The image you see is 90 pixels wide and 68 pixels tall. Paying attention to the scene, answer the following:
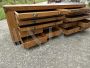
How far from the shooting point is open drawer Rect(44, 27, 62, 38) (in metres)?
2.45

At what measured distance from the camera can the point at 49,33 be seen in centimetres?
244

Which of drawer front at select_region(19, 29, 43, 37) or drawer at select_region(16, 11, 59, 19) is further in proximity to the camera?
drawer front at select_region(19, 29, 43, 37)

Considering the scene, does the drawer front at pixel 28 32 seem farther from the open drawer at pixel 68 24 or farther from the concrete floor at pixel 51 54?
the open drawer at pixel 68 24

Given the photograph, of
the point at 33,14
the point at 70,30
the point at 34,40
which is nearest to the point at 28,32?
the point at 34,40

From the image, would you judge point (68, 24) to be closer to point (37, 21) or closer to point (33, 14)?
point (37, 21)

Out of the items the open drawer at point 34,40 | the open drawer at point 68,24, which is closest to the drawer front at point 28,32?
the open drawer at point 34,40

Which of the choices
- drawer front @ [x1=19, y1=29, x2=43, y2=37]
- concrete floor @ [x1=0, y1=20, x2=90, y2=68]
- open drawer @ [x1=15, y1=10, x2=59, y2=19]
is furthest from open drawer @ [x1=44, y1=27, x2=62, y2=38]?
open drawer @ [x1=15, y1=10, x2=59, y2=19]

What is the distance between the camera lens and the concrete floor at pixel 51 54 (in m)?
1.81

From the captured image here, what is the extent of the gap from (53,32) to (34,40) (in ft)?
1.62

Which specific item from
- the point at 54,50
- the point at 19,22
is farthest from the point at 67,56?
the point at 19,22

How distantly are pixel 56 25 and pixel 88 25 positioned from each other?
788 millimetres

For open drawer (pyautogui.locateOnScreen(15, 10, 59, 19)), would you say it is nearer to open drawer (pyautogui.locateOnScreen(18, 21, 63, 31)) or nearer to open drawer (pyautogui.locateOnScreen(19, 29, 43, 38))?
open drawer (pyautogui.locateOnScreen(18, 21, 63, 31))

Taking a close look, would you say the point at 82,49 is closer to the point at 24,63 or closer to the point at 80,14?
the point at 80,14

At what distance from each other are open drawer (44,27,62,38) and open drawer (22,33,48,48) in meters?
0.15
